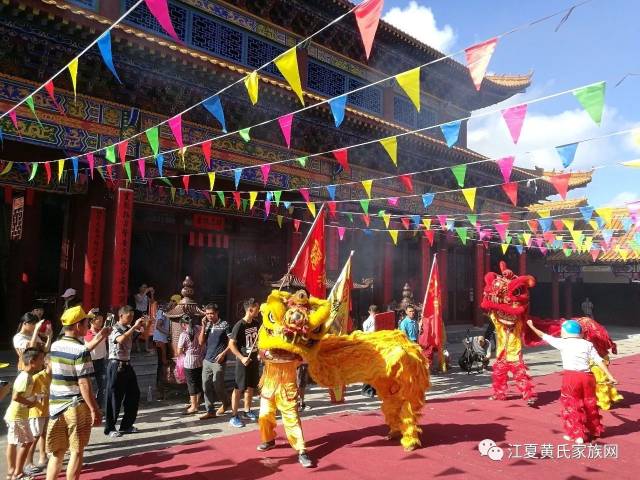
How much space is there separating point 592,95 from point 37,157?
30.3 ft

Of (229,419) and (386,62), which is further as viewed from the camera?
(386,62)

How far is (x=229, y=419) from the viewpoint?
20.0 feet

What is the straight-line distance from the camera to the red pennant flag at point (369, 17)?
377 cm

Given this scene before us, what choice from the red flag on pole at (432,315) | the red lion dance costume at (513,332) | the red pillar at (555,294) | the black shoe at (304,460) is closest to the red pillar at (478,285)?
the red pillar at (555,294)

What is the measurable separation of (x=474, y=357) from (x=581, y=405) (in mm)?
4989

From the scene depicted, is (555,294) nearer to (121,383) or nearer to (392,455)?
(392,455)

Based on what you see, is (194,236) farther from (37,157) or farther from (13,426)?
(13,426)

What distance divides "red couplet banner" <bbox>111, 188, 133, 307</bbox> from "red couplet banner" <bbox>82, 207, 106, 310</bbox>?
1.60ft

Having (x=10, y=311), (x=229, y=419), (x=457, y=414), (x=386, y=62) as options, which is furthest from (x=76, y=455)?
(x=386, y=62)

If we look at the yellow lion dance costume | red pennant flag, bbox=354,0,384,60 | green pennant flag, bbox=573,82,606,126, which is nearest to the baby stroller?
the yellow lion dance costume

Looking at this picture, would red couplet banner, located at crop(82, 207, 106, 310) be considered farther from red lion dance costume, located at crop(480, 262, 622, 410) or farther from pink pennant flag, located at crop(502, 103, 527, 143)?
pink pennant flag, located at crop(502, 103, 527, 143)

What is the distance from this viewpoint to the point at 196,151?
31.9ft

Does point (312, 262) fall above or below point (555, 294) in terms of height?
above

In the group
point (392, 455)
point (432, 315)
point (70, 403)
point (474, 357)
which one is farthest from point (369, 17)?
point (474, 357)
